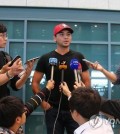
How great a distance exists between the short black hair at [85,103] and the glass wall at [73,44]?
2.28 metres

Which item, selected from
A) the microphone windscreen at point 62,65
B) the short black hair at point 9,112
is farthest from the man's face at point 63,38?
the short black hair at point 9,112

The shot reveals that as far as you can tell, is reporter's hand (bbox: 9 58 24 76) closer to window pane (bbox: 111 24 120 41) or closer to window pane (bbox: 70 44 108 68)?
window pane (bbox: 70 44 108 68)

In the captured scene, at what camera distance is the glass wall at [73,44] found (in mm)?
4273

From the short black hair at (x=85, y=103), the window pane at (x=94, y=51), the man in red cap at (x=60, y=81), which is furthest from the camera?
the window pane at (x=94, y=51)

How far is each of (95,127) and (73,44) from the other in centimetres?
264

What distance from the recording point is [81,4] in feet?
14.3

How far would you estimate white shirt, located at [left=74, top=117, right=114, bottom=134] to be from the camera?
5.98ft

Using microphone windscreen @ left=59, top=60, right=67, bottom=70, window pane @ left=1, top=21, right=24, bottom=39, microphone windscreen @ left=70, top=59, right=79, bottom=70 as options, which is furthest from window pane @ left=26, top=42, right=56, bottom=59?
microphone windscreen @ left=70, top=59, right=79, bottom=70

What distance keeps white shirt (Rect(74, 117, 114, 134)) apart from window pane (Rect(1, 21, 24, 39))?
2635 mm

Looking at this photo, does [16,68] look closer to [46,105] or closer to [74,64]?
[74,64]

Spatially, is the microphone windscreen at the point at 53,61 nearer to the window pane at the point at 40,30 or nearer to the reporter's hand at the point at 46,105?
the reporter's hand at the point at 46,105

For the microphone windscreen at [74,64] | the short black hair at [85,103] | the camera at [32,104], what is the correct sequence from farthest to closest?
the microphone windscreen at [74,64], the camera at [32,104], the short black hair at [85,103]

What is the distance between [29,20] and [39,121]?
143 cm

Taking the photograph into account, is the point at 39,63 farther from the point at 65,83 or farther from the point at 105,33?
the point at 105,33
